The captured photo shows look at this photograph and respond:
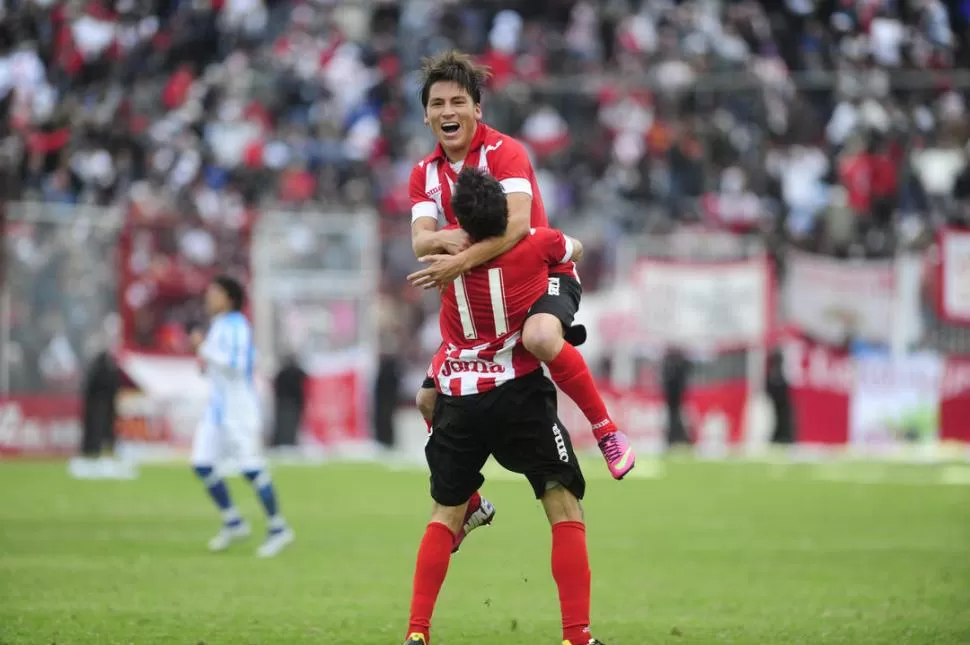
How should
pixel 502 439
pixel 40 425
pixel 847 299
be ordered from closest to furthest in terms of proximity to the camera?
pixel 502 439 < pixel 40 425 < pixel 847 299

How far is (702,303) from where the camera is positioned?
3086 cm

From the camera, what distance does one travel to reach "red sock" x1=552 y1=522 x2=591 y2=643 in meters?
7.92

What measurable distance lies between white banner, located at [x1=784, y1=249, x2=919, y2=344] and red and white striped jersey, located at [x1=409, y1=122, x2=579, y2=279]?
23.2 metres

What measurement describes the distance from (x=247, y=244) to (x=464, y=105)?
70.6 ft

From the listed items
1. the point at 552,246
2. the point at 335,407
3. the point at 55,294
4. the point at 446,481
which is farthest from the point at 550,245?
the point at 335,407

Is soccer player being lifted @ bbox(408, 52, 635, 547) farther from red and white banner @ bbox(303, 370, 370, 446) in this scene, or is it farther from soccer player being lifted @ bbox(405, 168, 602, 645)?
red and white banner @ bbox(303, 370, 370, 446)

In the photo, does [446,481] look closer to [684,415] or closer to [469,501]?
[469,501]

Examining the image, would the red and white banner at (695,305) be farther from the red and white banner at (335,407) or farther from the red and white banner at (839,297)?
the red and white banner at (335,407)

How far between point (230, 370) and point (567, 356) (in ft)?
26.3

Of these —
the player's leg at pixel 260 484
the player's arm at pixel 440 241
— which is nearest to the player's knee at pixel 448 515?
the player's arm at pixel 440 241

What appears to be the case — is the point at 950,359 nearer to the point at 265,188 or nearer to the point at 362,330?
the point at 362,330

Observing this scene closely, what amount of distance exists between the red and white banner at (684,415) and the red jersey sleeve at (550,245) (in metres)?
22.5

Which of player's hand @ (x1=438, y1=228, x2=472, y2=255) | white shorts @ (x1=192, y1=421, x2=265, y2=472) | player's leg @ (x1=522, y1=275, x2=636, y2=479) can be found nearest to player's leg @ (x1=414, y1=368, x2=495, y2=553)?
player's leg @ (x1=522, y1=275, x2=636, y2=479)

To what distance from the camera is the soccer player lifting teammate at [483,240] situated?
787cm
